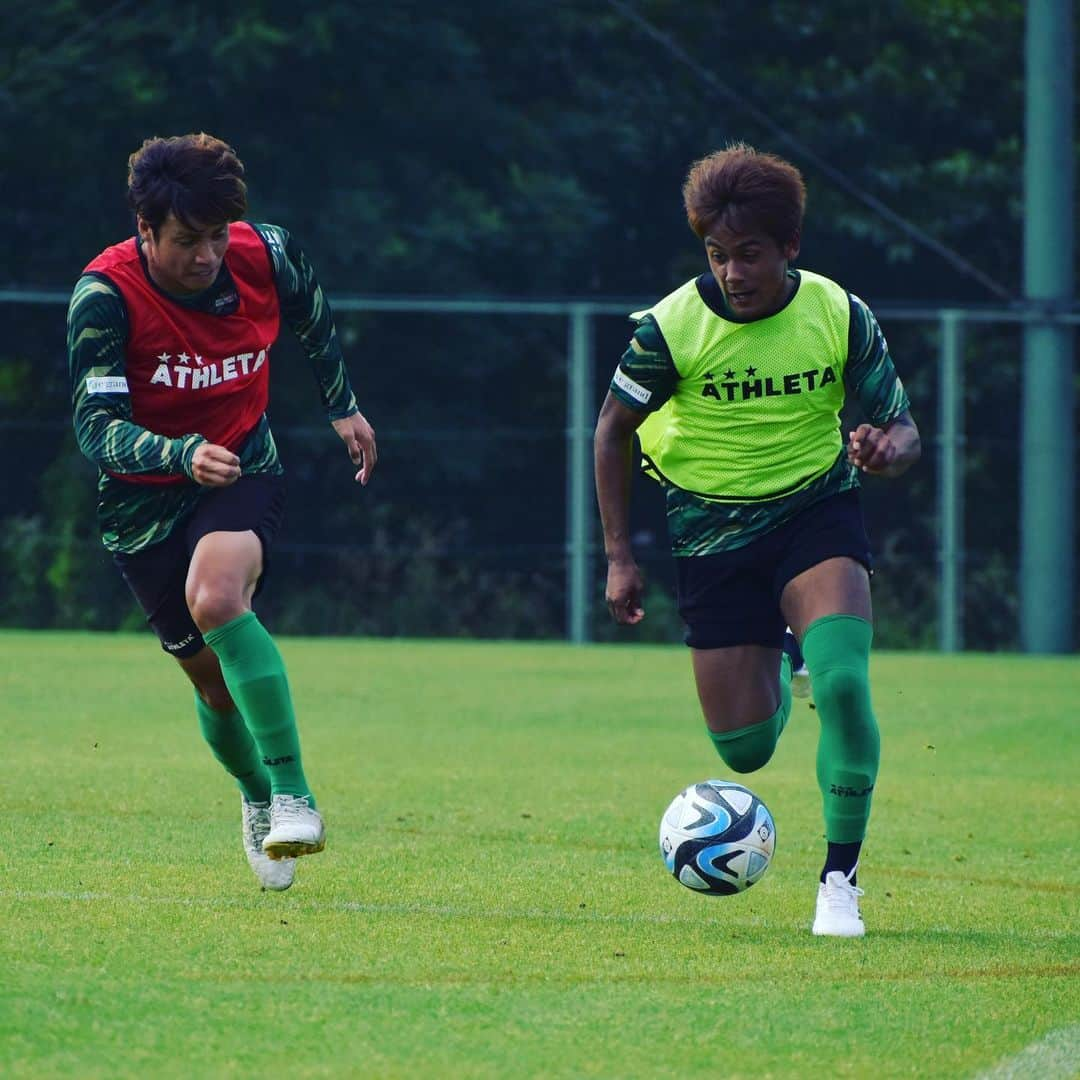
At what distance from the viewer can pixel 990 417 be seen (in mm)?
21906

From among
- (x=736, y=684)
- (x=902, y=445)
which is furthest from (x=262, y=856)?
(x=902, y=445)

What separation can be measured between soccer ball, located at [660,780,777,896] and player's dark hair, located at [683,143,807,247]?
142cm

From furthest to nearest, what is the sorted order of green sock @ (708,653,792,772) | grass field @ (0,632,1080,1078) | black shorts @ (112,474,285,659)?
green sock @ (708,653,792,772), black shorts @ (112,474,285,659), grass field @ (0,632,1080,1078)

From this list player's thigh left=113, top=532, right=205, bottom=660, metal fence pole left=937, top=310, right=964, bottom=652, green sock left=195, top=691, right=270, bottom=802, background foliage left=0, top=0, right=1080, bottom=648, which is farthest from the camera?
background foliage left=0, top=0, right=1080, bottom=648

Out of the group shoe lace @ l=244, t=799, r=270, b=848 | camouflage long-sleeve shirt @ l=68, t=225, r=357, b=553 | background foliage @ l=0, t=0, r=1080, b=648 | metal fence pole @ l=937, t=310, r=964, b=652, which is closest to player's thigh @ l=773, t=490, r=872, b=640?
camouflage long-sleeve shirt @ l=68, t=225, r=357, b=553

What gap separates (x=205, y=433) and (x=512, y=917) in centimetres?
150

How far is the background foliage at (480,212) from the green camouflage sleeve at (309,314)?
12730 millimetres

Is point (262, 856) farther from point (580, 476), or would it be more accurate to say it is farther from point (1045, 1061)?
point (580, 476)

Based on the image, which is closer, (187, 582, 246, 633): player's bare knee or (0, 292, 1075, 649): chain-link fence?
(187, 582, 246, 633): player's bare knee

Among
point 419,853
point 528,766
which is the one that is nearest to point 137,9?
point 528,766

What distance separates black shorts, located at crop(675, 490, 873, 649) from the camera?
584 centimetres

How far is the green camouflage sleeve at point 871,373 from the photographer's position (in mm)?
5895

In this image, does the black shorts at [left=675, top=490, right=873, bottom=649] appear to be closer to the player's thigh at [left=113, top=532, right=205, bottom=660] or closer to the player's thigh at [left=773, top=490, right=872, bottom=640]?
the player's thigh at [left=773, top=490, right=872, bottom=640]

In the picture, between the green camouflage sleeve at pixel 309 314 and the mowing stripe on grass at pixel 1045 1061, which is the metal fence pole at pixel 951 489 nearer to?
the green camouflage sleeve at pixel 309 314
